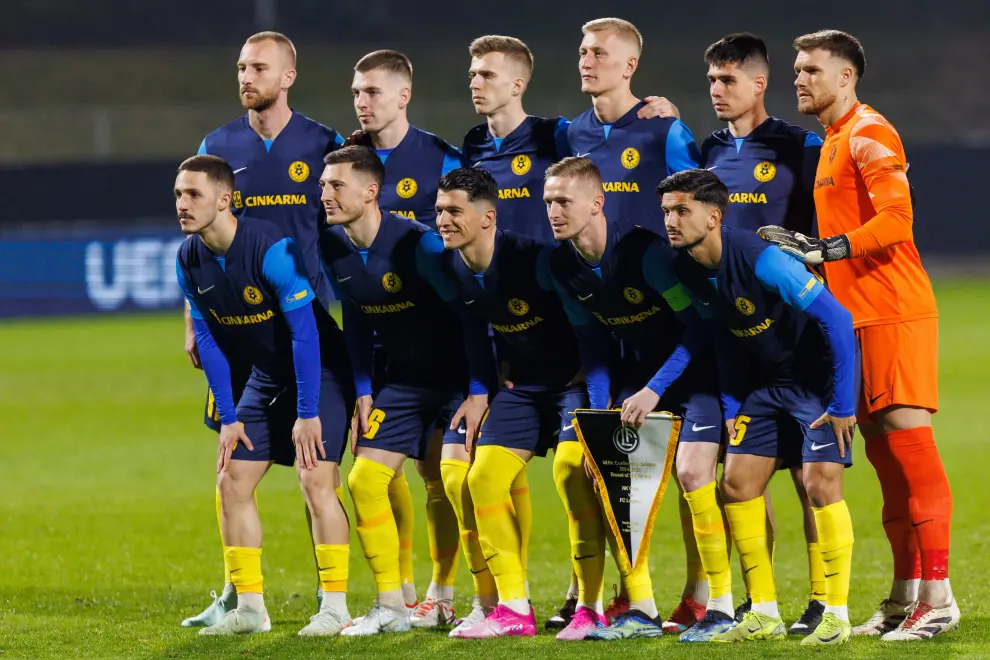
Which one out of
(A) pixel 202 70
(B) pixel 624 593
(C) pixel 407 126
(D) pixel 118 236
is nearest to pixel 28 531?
(C) pixel 407 126

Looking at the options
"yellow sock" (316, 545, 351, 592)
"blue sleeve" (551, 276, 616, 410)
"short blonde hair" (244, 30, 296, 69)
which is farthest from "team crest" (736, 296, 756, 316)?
"short blonde hair" (244, 30, 296, 69)

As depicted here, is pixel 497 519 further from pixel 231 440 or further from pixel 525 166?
pixel 525 166

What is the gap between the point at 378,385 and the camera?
630 cm

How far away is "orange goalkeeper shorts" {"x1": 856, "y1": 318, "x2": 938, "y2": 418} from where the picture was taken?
566 cm

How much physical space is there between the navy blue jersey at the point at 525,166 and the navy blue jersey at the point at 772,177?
916mm

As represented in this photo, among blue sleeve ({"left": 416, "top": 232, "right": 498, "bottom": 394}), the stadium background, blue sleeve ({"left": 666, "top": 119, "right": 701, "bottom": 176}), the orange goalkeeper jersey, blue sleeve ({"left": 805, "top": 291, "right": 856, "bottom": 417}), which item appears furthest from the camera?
the stadium background

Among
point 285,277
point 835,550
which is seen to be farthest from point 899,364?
point 285,277

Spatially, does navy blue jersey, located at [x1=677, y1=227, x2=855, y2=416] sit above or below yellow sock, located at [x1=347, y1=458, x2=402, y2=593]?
above

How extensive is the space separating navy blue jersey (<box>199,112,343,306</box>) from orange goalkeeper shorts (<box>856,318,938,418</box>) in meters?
2.60

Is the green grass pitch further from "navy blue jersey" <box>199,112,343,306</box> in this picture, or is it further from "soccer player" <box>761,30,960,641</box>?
"navy blue jersey" <box>199,112,343,306</box>

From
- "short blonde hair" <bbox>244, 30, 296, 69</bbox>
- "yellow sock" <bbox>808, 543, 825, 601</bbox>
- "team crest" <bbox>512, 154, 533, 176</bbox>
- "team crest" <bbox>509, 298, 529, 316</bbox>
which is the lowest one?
"yellow sock" <bbox>808, 543, 825, 601</bbox>

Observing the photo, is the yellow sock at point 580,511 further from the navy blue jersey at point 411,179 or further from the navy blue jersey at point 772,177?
the navy blue jersey at point 411,179

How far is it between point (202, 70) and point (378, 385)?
26.7m

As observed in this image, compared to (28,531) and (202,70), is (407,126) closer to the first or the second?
(28,531)
